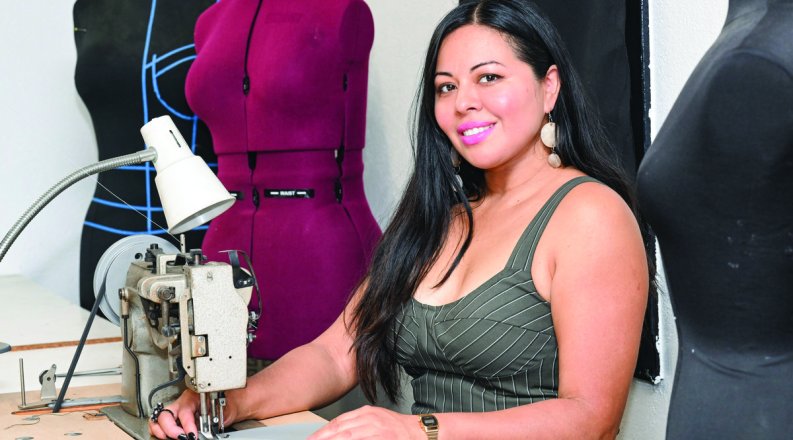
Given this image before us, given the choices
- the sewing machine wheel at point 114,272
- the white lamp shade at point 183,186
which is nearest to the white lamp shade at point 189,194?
the white lamp shade at point 183,186

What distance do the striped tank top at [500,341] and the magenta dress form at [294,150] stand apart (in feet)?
2.80

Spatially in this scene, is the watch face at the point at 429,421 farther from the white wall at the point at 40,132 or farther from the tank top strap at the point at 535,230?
the white wall at the point at 40,132

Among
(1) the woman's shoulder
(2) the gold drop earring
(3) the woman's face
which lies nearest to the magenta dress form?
(3) the woman's face

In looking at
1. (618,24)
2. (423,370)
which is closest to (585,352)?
(423,370)

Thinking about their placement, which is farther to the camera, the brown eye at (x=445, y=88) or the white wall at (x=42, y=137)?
the white wall at (x=42, y=137)

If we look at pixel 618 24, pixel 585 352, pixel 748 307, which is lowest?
pixel 585 352

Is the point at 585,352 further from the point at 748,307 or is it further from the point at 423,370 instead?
the point at 748,307

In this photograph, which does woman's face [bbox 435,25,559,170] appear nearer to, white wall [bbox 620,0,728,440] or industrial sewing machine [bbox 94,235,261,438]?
white wall [bbox 620,0,728,440]

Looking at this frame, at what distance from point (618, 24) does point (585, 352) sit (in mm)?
797

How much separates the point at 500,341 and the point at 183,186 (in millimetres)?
576

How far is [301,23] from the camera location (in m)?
2.49

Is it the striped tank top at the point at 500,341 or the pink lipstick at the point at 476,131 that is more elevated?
the pink lipstick at the point at 476,131

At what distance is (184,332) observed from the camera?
1524mm

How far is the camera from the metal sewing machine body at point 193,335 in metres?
1.51
